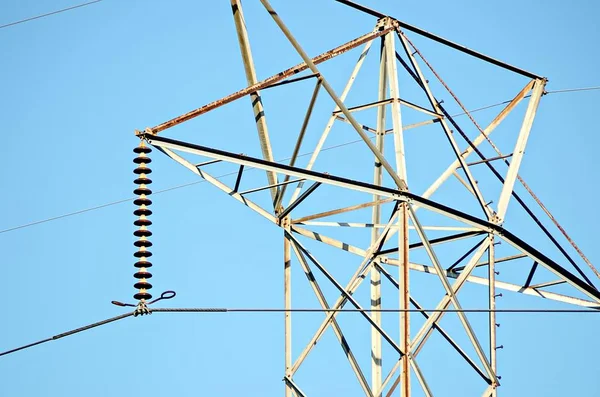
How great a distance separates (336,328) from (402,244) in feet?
12.6

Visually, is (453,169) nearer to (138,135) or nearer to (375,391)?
(375,391)

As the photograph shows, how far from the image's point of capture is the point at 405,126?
30.6 metres

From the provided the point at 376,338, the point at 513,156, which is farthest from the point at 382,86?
the point at 376,338

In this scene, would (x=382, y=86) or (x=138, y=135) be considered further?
(x=382, y=86)

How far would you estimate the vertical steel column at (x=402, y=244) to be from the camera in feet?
82.3

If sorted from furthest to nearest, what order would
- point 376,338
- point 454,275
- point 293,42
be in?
1. point 454,275
2. point 376,338
3. point 293,42

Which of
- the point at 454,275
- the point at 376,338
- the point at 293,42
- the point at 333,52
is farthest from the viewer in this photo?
the point at 454,275

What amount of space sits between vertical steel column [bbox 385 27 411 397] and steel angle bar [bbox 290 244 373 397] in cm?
308

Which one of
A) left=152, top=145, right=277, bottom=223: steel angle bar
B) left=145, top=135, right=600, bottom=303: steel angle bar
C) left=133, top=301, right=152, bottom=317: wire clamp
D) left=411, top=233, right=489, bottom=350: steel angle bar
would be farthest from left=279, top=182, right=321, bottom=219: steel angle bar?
left=133, top=301, right=152, bottom=317: wire clamp

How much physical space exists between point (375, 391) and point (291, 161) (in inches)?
202

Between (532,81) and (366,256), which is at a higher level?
(532,81)

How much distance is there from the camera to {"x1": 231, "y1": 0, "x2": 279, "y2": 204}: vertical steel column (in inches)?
1096

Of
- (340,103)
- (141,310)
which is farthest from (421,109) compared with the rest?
(141,310)

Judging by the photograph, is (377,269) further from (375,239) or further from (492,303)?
(492,303)
